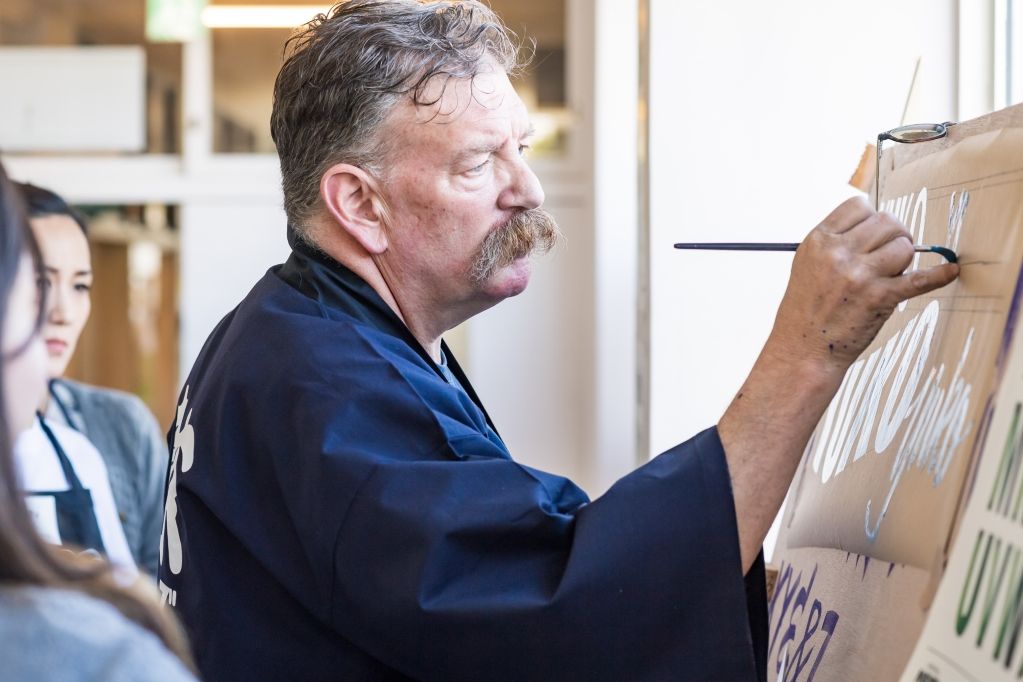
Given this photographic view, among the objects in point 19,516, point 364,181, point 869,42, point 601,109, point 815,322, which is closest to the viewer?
point 19,516

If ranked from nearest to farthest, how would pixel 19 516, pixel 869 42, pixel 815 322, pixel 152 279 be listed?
pixel 19 516, pixel 815 322, pixel 869 42, pixel 152 279

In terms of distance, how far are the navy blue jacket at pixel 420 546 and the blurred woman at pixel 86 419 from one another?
930 mm

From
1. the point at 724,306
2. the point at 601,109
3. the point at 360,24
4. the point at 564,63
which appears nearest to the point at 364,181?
the point at 360,24

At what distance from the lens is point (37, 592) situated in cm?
60

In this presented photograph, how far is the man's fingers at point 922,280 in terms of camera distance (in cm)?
90

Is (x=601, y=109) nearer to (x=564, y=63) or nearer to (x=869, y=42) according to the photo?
(x=564, y=63)

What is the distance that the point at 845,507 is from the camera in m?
1.09

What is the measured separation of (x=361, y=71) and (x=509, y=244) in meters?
0.23

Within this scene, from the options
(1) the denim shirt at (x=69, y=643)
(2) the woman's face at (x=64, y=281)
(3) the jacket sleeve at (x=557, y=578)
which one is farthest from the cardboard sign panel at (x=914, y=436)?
(2) the woman's face at (x=64, y=281)

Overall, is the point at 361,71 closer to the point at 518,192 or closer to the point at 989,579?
the point at 518,192

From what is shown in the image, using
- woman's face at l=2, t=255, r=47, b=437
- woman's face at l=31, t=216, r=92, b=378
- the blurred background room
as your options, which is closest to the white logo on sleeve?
woman's face at l=2, t=255, r=47, b=437

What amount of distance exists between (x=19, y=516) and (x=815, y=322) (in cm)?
58

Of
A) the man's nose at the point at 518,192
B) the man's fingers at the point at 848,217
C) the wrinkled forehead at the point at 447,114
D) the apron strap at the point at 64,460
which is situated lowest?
the apron strap at the point at 64,460

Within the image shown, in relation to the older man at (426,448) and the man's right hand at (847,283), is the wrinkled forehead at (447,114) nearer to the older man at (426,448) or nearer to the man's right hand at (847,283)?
the older man at (426,448)
